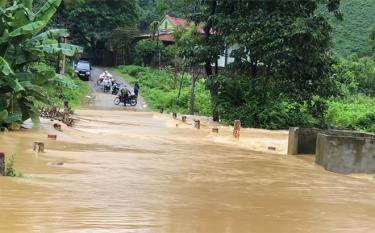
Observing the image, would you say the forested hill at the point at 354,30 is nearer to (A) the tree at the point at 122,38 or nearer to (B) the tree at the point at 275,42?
(A) the tree at the point at 122,38

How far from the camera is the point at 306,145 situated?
53.5 ft

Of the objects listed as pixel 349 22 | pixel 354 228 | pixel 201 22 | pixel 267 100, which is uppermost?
pixel 349 22

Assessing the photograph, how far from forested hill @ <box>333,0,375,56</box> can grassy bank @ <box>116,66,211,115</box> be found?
73.6 feet

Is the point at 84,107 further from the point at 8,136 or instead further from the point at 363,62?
the point at 363,62

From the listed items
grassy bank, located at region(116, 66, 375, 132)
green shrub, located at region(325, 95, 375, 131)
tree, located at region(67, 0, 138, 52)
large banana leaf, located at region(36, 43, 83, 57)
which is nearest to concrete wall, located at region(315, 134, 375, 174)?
large banana leaf, located at region(36, 43, 83, 57)

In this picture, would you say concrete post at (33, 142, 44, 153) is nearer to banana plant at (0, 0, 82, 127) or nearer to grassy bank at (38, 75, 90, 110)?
banana plant at (0, 0, 82, 127)

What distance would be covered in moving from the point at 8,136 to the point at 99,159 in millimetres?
3527

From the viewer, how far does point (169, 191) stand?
8.77 meters

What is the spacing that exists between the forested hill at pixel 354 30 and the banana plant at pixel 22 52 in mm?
48759

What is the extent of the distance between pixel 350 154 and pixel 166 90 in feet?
96.2

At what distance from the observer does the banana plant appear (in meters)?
14.6

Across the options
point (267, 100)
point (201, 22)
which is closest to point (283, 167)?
point (267, 100)

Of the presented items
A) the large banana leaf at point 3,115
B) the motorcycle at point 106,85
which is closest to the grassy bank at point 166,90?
the motorcycle at point 106,85

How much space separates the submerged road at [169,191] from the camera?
21.7 ft
